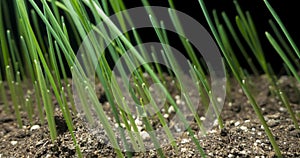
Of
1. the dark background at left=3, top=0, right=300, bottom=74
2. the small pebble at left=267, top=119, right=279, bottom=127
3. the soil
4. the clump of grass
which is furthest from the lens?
the dark background at left=3, top=0, right=300, bottom=74

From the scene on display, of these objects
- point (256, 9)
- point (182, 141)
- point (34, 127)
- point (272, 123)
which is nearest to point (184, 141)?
point (182, 141)

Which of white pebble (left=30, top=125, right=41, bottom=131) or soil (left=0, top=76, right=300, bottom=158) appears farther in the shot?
white pebble (left=30, top=125, right=41, bottom=131)

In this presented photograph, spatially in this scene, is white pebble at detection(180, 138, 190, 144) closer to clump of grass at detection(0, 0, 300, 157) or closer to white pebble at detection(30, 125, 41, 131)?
clump of grass at detection(0, 0, 300, 157)

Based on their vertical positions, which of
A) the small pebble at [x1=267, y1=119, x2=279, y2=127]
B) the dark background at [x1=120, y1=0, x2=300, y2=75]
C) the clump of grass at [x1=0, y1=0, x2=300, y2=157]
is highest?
the dark background at [x1=120, y1=0, x2=300, y2=75]

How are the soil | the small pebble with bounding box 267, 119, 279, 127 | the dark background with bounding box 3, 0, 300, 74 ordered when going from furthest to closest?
the dark background with bounding box 3, 0, 300, 74 < the small pebble with bounding box 267, 119, 279, 127 < the soil

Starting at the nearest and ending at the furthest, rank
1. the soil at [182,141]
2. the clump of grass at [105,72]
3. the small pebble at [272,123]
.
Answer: the clump of grass at [105,72] → the soil at [182,141] → the small pebble at [272,123]

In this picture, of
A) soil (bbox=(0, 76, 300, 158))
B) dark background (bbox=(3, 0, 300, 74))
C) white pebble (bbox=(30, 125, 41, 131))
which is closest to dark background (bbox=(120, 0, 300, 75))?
dark background (bbox=(3, 0, 300, 74))

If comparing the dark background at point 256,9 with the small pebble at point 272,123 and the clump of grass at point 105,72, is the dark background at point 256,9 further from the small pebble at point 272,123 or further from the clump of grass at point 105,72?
the small pebble at point 272,123

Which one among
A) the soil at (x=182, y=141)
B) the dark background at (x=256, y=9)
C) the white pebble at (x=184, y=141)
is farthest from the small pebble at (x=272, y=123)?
the dark background at (x=256, y=9)

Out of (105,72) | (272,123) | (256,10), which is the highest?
(256,10)

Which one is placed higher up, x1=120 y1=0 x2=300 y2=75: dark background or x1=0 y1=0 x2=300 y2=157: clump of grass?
x1=120 y1=0 x2=300 y2=75: dark background

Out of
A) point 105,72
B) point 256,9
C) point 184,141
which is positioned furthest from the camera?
point 256,9

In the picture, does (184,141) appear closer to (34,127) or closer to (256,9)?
(34,127)

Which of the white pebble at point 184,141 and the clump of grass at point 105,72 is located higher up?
the clump of grass at point 105,72
